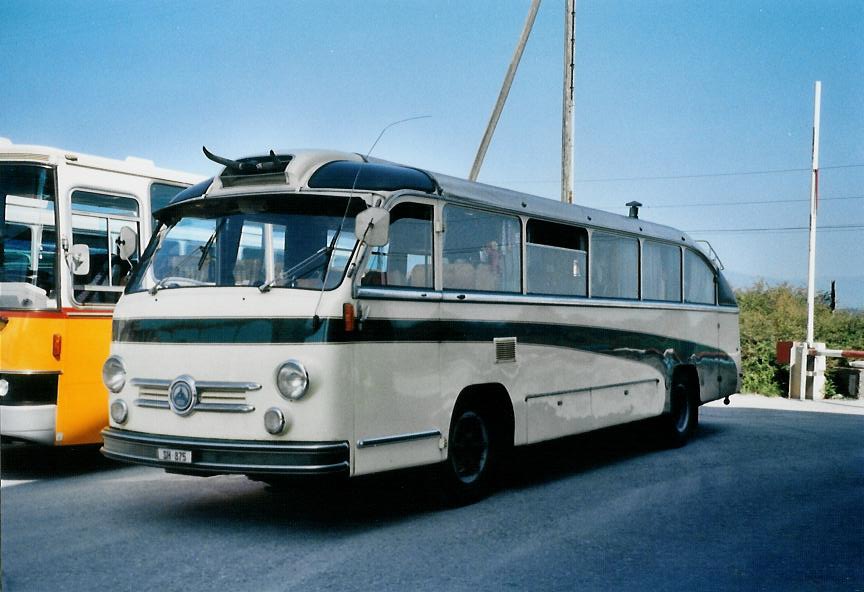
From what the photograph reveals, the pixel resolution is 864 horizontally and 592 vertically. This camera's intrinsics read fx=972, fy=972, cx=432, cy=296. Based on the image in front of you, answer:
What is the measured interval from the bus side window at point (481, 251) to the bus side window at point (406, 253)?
9.8 inches

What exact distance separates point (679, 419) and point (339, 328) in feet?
22.9

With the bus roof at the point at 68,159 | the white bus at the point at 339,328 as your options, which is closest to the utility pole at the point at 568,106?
the white bus at the point at 339,328

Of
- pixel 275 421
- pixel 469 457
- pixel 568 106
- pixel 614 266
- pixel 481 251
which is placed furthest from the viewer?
pixel 568 106

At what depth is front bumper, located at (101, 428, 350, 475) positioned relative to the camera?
652 cm

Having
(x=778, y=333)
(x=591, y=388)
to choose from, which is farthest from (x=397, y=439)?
(x=778, y=333)

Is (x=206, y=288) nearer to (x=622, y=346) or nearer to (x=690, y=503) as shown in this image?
(x=690, y=503)

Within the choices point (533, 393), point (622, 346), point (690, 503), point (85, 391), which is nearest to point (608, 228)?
point (622, 346)

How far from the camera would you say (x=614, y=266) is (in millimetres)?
10953

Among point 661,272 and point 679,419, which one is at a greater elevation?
point 661,272

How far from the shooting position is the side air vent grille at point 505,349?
27.7ft

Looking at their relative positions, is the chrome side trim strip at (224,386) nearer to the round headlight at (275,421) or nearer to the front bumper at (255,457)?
the round headlight at (275,421)

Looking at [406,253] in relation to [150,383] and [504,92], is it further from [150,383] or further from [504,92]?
[504,92]

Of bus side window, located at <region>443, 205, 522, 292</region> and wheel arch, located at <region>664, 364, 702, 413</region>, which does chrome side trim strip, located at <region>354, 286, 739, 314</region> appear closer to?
bus side window, located at <region>443, 205, 522, 292</region>

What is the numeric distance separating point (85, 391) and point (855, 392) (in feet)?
51.4
